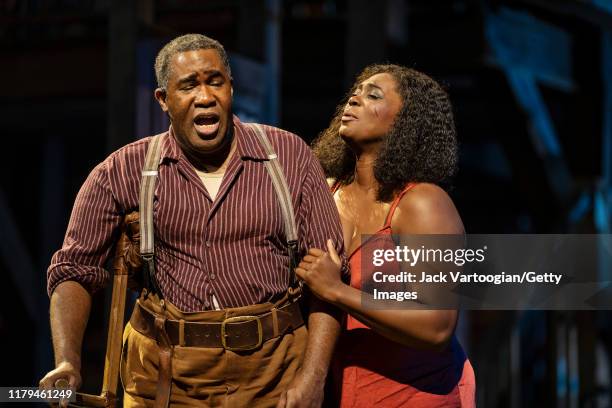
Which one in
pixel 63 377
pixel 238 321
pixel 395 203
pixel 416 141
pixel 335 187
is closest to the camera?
pixel 63 377

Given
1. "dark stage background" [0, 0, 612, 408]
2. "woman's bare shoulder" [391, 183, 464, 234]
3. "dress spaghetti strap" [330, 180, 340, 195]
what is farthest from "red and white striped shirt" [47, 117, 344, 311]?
"dark stage background" [0, 0, 612, 408]

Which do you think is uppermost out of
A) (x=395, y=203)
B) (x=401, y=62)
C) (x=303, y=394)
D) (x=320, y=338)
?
(x=401, y=62)

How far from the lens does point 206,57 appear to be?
347 cm

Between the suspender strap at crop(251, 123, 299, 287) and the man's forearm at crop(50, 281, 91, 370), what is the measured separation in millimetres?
614

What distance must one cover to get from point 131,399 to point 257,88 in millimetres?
3550

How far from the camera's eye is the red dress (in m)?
3.90

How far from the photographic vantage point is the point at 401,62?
10.4 metres

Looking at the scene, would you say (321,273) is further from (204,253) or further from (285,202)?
(204,253)

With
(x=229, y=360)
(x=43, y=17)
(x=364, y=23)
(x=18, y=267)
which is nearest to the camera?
(x=229, y=360)

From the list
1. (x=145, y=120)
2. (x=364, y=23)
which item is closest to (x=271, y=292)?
(x=145, y=120)

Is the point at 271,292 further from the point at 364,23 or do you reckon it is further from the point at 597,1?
the point at 597,1

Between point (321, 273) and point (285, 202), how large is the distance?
23 centimetres

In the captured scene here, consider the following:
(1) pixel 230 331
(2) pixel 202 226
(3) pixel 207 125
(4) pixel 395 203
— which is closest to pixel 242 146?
(3) pixel 207 125

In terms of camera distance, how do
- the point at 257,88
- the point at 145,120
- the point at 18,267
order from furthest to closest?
the point at 18,267
the point at 257,88
the point at 145,120
